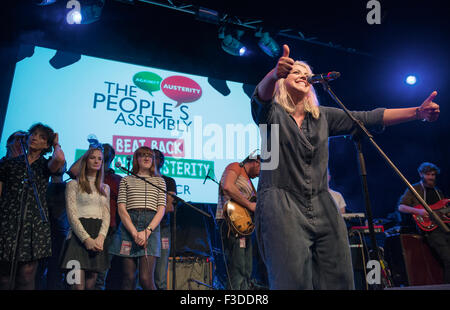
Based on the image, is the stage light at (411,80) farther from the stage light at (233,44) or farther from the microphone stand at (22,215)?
the microphone stand at (22,215)

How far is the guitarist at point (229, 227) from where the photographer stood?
14.1 ft

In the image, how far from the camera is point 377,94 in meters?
7.75

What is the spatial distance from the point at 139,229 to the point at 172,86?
10.3ft

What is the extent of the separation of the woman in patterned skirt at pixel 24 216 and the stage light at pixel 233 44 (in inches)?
Answer: 147

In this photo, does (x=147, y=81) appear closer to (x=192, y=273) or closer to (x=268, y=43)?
(x=268, y=43)

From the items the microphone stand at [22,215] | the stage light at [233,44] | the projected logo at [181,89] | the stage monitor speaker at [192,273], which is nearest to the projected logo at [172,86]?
the projected logo at [181,89]

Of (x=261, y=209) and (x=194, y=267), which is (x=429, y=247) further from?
(x=261, y=209)

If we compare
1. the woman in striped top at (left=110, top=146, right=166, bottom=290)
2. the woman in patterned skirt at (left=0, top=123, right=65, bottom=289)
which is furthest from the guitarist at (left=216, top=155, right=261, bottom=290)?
the woman in patterned skirt at (left=0, top=123, right=65, bottom=289)

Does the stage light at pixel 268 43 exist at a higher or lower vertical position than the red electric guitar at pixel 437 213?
higher

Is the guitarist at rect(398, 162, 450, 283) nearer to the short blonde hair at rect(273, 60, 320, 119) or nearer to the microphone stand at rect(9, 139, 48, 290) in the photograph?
the short blonde hair at rect(273, 60, 320, 119)

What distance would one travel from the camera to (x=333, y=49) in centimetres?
748

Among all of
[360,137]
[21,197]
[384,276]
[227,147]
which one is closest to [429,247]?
[384,276]

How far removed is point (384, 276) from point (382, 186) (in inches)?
117
